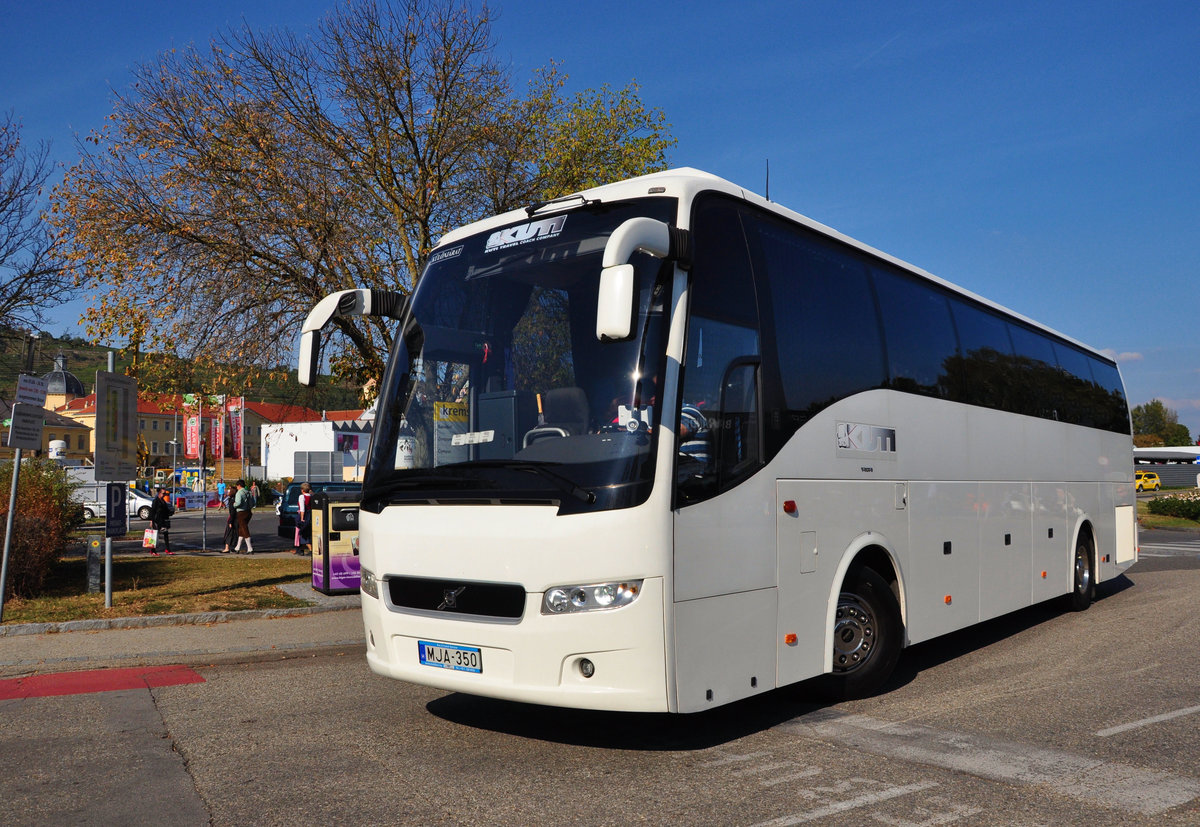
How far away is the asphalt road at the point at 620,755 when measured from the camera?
434cm

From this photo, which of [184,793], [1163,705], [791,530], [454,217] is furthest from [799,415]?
[454,217]

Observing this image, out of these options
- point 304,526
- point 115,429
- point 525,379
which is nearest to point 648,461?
point 525,379

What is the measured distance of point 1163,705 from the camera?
21.1ft

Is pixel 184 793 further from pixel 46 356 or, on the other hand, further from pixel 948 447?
pixel 46 356

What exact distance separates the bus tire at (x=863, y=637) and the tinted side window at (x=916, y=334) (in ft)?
5.44

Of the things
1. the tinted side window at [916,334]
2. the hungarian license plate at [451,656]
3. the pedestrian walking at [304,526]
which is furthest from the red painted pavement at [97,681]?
the pedestrian walking at [304,526]

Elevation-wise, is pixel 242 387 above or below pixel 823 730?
above

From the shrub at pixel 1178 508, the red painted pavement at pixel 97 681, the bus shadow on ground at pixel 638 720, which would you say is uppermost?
the bus shadow on ground at pixel 638 720

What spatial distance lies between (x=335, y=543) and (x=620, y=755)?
29.3 ft

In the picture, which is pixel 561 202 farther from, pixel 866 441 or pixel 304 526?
pixel 304 526

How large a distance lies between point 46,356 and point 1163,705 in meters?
22.9

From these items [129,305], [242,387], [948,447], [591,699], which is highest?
[129,305]

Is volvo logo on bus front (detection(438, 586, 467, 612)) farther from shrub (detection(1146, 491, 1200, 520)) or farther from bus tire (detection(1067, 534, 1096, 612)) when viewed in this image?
shrub (detection(1146, 491, 1200, 520))

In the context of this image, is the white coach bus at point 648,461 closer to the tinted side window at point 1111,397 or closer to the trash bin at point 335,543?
the tinted side window at point 1111,397
